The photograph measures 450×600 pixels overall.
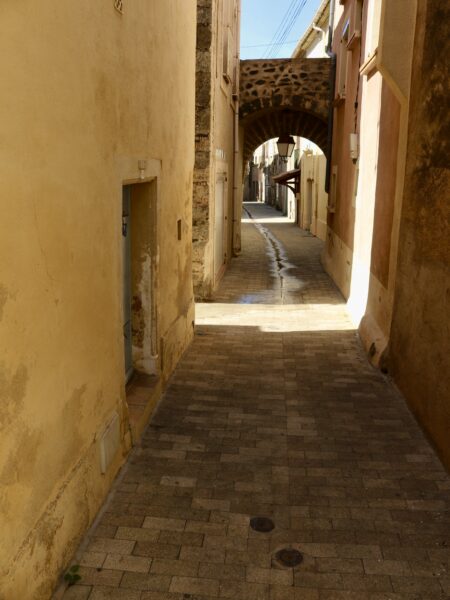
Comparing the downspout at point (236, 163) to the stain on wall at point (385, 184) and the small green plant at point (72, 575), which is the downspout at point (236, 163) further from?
the small green plant at point (72, 575)

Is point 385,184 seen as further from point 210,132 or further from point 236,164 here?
point 236,164

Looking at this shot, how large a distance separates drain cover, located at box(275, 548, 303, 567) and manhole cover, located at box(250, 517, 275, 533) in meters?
0.24

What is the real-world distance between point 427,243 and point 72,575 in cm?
412

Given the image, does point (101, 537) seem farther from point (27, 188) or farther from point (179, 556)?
point (27, 188)

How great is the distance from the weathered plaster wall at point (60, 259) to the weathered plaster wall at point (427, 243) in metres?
2.66

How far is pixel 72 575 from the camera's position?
3.41 meters

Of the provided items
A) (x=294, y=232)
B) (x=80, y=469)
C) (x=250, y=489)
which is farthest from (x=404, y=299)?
(x=294, y=232)

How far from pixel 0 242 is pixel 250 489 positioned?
2.82m

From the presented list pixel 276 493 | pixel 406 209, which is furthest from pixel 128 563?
pixel 406 209

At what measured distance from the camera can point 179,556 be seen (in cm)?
363

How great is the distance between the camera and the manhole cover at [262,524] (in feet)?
12.9

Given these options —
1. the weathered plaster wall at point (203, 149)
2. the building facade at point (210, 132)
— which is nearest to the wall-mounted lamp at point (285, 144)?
the building facade at point (210, 132)

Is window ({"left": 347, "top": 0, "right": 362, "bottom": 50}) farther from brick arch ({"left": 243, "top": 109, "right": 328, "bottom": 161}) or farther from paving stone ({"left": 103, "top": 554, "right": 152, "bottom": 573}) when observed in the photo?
paving stone ({"left": 103, "top": 554, "right": 152, "bottom": 573})

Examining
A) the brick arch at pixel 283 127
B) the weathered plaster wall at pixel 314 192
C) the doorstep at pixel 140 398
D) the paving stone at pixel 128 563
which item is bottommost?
the paving stone at pixel 128 563
